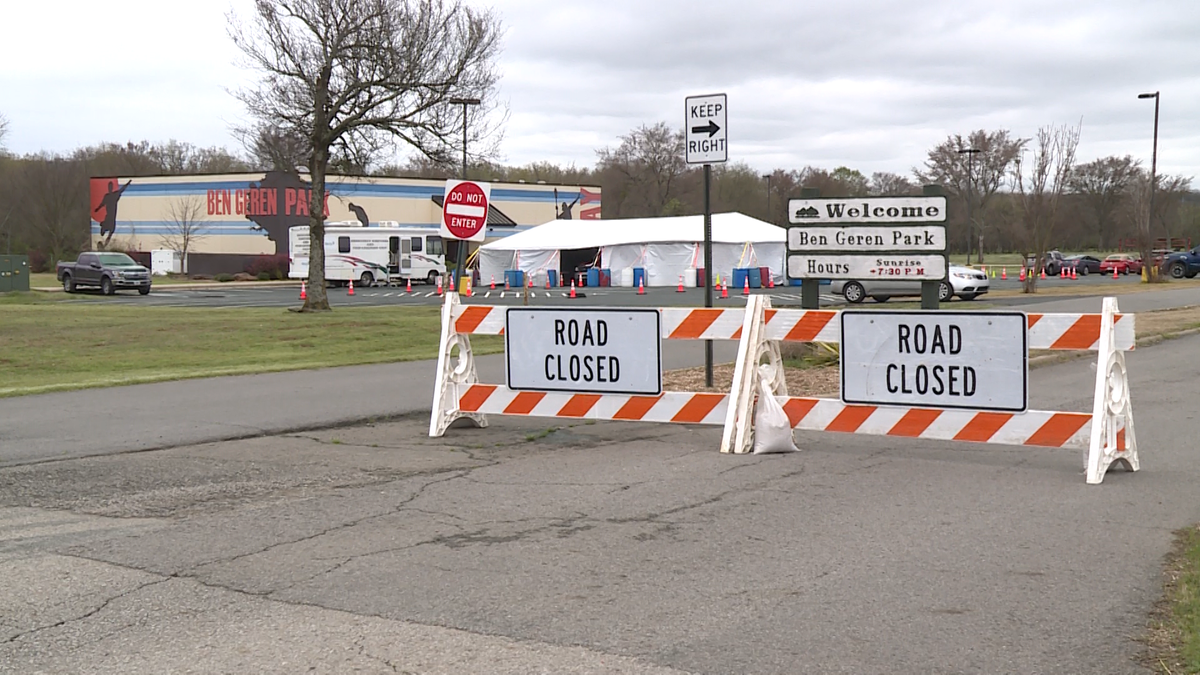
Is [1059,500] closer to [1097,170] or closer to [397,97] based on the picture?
[397,97]

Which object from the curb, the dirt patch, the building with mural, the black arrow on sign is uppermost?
the building with mural

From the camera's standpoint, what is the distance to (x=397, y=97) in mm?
29250

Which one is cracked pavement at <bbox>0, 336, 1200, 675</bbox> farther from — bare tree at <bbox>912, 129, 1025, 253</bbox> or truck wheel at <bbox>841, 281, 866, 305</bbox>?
bare tree at <bbox>912, 129, 1025, 253</bbox>

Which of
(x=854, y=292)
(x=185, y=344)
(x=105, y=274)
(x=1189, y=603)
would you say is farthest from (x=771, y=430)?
(x=105, y=274)

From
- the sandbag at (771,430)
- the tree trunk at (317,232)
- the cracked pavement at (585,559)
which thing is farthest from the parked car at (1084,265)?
the sandbag at (771,430)

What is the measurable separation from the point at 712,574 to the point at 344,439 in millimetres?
5534

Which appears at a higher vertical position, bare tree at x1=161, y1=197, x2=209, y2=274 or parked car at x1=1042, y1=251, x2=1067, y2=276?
bare tree at x1=161, y1=197, x2=209, y2=274

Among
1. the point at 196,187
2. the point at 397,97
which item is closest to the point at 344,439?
the point at 397,97

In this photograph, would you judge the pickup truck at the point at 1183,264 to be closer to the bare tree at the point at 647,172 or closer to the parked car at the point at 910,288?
the parked car at the point at 910,288

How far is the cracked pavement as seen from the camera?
4.63 meters

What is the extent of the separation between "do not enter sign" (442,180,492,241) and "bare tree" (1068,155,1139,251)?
286ft

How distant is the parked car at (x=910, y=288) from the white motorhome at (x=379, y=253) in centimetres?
2439

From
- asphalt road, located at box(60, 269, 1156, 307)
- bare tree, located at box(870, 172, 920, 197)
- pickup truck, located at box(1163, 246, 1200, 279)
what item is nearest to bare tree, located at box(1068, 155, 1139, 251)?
bare tree, located at box(870, 172, 920, 197)

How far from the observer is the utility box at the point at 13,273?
1590 inches
